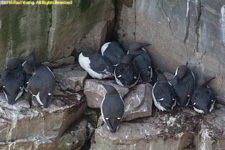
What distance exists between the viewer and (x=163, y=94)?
7.00 m

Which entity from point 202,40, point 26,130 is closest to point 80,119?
point 26,130

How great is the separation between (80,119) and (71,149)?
53 centimetres

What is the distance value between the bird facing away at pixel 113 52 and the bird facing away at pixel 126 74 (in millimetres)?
378

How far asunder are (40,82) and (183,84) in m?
2.36

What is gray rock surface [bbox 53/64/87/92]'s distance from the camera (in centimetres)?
743

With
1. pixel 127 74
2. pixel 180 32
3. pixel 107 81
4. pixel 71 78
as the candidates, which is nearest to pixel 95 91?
pixel 107 81

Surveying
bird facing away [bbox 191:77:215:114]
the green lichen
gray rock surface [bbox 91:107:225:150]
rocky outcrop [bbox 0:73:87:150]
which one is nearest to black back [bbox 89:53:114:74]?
rocky outcrop [bbox 0:73:87:150]

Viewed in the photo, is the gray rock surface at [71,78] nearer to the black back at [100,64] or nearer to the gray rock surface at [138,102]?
the black back at [100,64]

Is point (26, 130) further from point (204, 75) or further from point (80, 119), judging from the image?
point (204, 75)

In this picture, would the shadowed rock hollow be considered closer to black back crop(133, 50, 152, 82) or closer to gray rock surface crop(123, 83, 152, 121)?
gray rock surface crop(123, 83, 152, 121)

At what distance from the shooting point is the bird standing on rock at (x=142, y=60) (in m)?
7.57

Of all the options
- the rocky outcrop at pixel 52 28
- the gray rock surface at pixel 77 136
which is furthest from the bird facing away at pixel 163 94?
the rocky outcrop at pixel 52 28

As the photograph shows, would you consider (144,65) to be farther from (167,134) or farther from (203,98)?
(167,134)

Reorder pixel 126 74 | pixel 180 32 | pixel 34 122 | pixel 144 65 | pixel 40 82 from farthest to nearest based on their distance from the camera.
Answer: pixel 144 65
pixel 180 32
pixel 126 74
pixel 40 82
pixel 34 122
